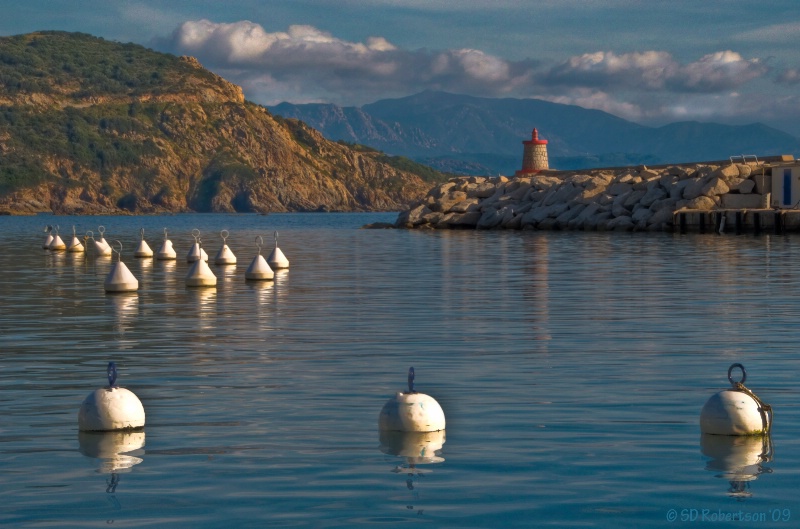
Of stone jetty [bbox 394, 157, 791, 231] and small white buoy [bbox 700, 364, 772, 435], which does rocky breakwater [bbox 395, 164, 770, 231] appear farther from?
small white buoy [bbox 700, 364, 772, 435]

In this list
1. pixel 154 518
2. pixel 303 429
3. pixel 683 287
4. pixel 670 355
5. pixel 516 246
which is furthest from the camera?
pixel 516 246

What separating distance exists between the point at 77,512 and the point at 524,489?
12.3 feet

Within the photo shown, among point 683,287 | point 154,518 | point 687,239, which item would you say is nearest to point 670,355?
point 154,518

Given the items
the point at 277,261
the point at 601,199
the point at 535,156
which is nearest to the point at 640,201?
the point at 601,199

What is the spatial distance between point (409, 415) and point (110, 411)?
10.3 ft

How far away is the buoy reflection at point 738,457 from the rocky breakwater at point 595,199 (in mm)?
65487

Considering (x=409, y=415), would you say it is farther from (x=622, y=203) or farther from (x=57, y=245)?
(x=622, y=203)

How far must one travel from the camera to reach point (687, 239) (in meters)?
64.7

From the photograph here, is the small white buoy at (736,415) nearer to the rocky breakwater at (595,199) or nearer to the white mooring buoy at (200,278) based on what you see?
the white mooring buoy at (200,278)

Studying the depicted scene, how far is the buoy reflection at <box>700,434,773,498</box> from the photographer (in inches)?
420

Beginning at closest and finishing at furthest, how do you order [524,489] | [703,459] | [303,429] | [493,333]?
[524,489] → [703,459] → [303,429] → [493,333]

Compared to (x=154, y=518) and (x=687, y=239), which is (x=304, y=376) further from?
(x=687, y=239)

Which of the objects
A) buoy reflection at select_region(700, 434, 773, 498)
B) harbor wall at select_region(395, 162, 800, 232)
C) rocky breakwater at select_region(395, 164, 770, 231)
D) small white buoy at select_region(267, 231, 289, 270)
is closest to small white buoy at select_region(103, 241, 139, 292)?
small white buoy at select_region(267, 231, 289, 270)

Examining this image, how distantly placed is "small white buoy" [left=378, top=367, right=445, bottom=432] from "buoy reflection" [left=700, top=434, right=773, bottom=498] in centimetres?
274
